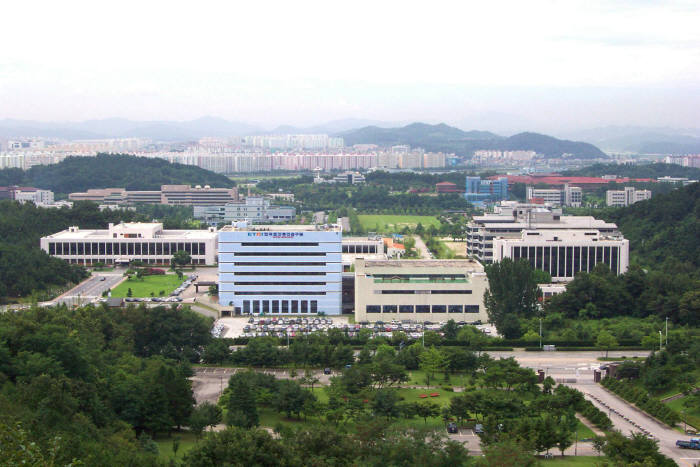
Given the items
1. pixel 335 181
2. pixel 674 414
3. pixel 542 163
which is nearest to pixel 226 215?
pixel 335 181

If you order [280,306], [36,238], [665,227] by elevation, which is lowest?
[280,306]

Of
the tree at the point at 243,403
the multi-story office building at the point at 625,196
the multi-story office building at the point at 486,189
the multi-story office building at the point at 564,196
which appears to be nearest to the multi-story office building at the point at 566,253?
the tree at the point at 243,403

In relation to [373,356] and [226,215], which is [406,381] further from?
[226,215]

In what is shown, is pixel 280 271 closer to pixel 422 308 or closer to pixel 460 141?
pixel 422 308

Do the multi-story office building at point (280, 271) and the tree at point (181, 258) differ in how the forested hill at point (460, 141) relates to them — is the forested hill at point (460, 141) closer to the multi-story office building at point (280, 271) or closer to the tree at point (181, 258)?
the tree at point (181, 258)

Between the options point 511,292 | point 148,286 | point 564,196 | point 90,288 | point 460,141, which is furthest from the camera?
point 460,141

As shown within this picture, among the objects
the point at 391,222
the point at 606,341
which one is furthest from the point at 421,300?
the point at 391,222
